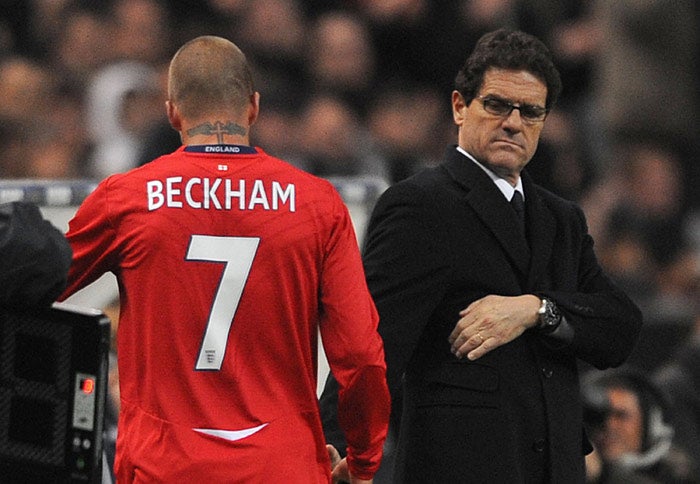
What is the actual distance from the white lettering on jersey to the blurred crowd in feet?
13.8

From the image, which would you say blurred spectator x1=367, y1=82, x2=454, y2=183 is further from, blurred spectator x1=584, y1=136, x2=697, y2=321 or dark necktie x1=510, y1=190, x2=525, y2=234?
dark necktie x1=510, y1=190, x2=525, y2=234

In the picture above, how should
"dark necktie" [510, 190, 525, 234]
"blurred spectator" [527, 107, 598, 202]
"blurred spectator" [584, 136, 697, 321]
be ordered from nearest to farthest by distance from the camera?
1. "dark necktie" [510, 190, 525, 234]
2. "blurred spectator" [527, 107, 598, 202]
3. "blurred spectator" [584, 136, 697, 321]

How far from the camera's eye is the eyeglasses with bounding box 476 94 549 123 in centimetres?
468

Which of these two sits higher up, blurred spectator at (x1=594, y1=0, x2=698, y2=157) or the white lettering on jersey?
the white lettering on jersey

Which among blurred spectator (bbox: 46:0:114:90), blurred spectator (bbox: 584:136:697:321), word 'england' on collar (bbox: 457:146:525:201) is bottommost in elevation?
blurred spectator (bbox: 584:136:697:321)

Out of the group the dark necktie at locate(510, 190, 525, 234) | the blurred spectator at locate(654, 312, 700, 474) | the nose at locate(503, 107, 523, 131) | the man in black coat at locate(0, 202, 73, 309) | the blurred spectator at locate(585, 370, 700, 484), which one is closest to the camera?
the man in black coat at locate(0, 202, 73, 309)

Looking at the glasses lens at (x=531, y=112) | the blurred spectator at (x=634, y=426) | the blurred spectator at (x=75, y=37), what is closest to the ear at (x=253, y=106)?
the glasses lens at (x=531, y=112)

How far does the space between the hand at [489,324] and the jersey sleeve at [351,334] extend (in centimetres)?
27

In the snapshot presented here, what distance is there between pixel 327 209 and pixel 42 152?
5.44 metres

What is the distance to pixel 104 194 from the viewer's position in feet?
13.8

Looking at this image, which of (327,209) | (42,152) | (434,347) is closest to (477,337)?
(434,347)

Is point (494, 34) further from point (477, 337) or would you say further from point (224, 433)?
point (224, 433)

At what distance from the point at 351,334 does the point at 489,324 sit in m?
0.43

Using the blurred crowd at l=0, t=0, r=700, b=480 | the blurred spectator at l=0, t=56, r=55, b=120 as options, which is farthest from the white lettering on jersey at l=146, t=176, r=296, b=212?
the blurred spectator at l=0, t=56, r=55, b=120
